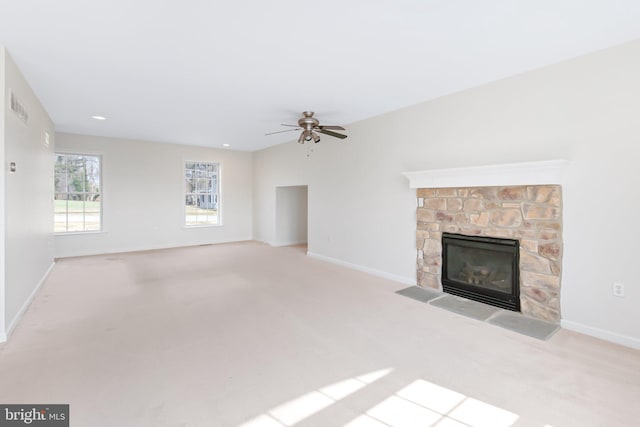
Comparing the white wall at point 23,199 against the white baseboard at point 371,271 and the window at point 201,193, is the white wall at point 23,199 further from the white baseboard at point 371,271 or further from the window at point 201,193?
the white baseboard at point 371,271

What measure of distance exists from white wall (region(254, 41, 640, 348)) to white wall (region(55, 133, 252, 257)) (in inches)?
177

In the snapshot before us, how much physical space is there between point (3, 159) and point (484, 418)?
165 inches

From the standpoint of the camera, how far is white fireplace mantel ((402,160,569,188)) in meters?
3.00

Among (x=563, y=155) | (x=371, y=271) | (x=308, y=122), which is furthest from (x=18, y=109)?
(x=563, y=155)

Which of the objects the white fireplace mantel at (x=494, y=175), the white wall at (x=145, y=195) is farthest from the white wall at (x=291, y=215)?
the white fireplace mantel at (x=494, y=175)

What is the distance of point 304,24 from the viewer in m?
2.41

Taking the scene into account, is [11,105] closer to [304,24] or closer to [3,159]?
[3,159]

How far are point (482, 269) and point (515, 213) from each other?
0.81 metres

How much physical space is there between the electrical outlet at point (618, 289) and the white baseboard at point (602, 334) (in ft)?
1.14

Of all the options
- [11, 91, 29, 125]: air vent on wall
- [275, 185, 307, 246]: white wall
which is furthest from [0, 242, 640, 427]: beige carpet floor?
[275, 185, 307, 246]: white wall

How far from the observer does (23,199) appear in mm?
3396

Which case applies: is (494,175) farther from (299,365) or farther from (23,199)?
(23,199)

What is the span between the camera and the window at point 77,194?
6375 mm

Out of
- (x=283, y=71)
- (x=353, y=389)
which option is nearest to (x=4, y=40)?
(x=283, y=71)
